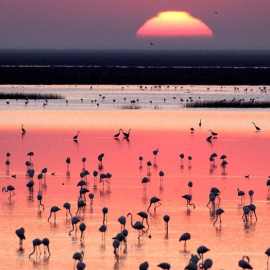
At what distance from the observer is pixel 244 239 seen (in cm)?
1608

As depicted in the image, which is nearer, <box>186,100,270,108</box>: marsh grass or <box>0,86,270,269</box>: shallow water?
<box>0,86,270,269</box>: shallow water

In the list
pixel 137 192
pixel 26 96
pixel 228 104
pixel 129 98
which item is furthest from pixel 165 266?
pixel 129 98

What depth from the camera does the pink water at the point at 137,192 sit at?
1500 centimetres

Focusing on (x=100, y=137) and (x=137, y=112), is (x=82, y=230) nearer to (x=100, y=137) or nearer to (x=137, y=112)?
(x=100, y=137)

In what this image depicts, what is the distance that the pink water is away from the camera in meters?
15.0

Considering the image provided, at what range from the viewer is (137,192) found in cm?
2061

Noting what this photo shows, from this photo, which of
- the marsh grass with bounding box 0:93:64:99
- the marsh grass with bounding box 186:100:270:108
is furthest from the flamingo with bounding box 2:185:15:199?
the marsh grass with bounding box 0:93:64:99

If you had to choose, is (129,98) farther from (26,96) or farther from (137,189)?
(137,189)

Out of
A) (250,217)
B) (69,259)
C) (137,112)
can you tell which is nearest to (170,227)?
(250,217)

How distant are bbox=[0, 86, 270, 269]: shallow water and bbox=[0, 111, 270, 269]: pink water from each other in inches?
0.9

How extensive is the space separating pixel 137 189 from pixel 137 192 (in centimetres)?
39

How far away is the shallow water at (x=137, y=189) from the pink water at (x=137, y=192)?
0.02 metres

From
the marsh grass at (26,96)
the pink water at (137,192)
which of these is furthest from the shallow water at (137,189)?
the marsh grass at (26,96)

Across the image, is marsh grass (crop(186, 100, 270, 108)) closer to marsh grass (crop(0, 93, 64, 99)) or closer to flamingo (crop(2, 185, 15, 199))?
marsh grass (crop(0, 93, 64, 99))
